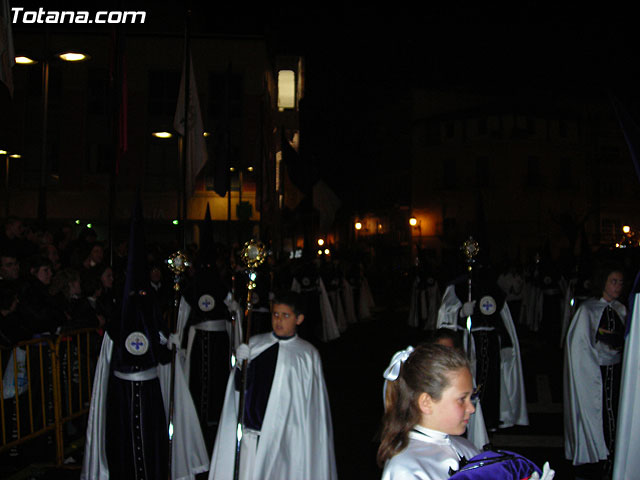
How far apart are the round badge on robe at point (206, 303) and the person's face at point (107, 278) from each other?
1101 mm

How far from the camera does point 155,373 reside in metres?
6.55

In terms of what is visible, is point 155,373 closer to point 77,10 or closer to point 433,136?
point 77,10

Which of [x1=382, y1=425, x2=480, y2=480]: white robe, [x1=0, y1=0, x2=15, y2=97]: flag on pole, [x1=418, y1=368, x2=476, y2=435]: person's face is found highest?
[x1=0, y1=0, x2=15, y2=97]: flag on pole

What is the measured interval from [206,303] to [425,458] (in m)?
6.60

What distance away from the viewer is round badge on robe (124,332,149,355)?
631 centimetres

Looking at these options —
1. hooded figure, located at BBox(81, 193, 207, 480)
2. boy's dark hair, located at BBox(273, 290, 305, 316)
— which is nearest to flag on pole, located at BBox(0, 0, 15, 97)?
hooded figure, located at BBox(81, 193, 207, 480)

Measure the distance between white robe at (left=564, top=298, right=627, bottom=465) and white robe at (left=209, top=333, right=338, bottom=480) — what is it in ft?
8.81

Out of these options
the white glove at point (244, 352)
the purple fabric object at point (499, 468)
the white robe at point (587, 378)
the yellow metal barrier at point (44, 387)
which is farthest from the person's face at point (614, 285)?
the yellow metal barrier at point (44, 387)

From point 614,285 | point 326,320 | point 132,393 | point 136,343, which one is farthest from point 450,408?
point 326,320

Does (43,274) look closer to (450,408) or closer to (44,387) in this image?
(44,387)

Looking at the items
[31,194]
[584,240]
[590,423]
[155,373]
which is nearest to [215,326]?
[155,373]

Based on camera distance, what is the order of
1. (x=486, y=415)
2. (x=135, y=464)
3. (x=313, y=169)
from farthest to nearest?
(x=313, y=169) → (x=486, y=415) → (x=135, y=464)

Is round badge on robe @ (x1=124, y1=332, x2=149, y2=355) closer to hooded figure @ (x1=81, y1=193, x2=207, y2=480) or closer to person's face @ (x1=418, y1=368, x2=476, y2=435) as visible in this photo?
hooded figure @ (x1=81, y1=193, x2=207, y2=480)

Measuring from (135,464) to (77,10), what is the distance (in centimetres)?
3194
